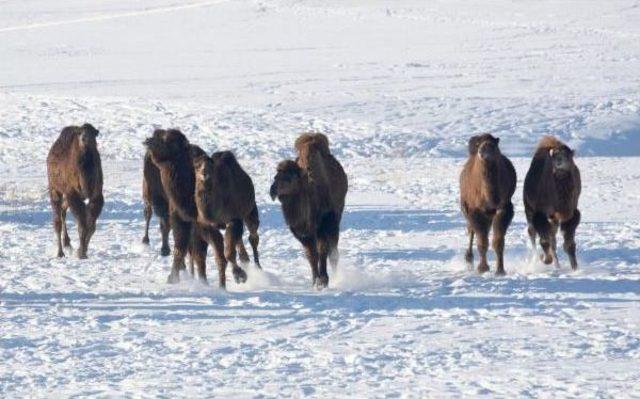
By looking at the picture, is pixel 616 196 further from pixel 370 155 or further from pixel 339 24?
pixel 339 24

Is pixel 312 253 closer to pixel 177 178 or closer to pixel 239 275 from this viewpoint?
pixel 239 275

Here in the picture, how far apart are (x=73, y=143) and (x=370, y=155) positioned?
1228cm

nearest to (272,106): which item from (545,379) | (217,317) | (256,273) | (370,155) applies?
(370,155)

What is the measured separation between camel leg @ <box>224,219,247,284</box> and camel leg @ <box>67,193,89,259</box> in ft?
9.92

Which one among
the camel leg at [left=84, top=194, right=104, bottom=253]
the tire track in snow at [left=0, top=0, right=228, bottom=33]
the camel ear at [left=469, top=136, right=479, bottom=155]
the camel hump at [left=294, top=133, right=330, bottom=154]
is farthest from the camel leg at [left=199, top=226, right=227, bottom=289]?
the tire track in snow at [left=0, top=0, right=228, bottom=33]

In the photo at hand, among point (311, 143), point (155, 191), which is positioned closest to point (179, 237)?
point (311, 143)

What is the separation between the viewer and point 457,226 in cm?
1797

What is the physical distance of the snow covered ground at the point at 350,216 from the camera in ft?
32.2

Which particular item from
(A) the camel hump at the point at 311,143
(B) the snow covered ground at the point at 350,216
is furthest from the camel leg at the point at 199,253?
(A) the camel hump at the point at 311,143

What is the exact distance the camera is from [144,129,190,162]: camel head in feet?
44.4

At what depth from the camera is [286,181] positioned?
13.0m

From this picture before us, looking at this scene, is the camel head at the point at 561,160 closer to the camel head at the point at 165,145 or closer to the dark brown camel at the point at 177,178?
the dark brown camel at the point at 177,178

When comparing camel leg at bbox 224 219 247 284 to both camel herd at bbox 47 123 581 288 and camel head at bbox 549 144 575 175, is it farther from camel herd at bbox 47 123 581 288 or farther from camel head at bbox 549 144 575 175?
camel head at bbox 549 144 575 175

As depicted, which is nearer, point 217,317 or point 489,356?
point 489,356
